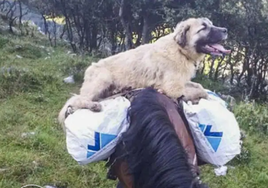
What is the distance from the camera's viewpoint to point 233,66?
9812 mm

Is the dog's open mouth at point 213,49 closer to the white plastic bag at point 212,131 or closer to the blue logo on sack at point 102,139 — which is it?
the white plastic bag at point 212,131

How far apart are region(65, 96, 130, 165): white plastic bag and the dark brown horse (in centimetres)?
5

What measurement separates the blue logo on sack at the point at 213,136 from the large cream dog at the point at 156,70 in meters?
0.37

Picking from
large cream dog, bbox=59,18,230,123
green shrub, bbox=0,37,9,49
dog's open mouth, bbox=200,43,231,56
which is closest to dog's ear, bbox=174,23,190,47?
large cream dog, bbox=59,18,230,123

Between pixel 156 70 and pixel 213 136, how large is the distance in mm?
626

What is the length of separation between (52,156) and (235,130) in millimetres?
2356

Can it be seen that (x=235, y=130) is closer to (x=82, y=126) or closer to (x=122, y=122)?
(x=122, y=122)

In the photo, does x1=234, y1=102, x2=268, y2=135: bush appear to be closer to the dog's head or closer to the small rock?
the small rock

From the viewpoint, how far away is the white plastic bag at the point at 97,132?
7.39 feet

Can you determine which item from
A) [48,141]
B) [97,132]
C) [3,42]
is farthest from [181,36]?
[3,42]

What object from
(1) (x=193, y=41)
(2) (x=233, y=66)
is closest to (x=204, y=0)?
(2) (x=233, y=66)

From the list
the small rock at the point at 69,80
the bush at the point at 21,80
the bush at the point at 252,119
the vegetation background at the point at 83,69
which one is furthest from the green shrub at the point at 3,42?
the bush at the point at 252,119

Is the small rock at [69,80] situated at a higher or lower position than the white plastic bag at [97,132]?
lower

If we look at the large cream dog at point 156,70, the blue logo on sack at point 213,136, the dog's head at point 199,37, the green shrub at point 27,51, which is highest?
the dog's head at point 199,37
